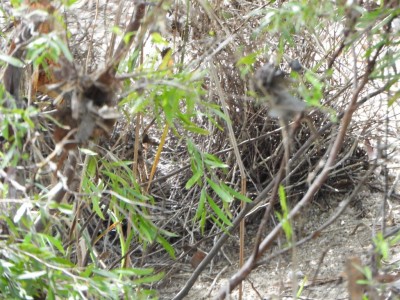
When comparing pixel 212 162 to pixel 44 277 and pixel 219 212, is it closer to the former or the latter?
pixel 219 212

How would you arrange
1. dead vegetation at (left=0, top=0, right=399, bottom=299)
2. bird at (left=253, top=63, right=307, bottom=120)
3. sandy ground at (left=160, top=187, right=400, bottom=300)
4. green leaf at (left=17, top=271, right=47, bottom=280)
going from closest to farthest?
1. bird at (left=253, top=63, right=307, bottom=120)
2. dead vegetation at (left=0, top=0, right=399, bottom=299)
3. green leaf at (left=17, top=271, right=47, bottom=280)
4. sandy ground at (left=160, top=187, right=400, bottom=300)

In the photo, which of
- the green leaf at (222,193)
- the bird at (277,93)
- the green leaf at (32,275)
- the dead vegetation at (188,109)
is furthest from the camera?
the green leaf at (222,193)

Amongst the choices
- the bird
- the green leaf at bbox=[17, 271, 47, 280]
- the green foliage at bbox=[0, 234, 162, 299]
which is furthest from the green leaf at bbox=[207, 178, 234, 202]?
the bird

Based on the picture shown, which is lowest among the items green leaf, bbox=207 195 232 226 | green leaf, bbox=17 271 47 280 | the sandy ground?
the sandy ground

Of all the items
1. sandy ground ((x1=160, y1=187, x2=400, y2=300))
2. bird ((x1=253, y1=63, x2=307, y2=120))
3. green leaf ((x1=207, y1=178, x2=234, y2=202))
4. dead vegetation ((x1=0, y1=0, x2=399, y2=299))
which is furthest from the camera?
sandy ground ((x1=160, y1=187, x2=400, y2=300))

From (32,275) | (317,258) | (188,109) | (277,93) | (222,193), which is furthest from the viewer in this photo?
(317,258)

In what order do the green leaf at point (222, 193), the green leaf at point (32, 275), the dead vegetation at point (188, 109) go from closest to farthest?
the dead vegetation at point (188, 109) → the green leaf at point (32, 275) → the green leaf at point (222, 193)

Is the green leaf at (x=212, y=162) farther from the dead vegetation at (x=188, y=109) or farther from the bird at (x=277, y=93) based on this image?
the bird at (x=277, y=93)

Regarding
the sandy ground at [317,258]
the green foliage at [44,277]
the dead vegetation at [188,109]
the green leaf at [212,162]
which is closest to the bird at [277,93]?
the dead vegetation at [188,109]

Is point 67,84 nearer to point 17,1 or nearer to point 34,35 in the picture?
point 34,35

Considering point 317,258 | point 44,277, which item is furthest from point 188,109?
point 317,258

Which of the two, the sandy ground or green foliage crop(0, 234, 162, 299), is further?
the sandy ground

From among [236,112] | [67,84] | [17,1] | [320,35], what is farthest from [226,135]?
[67,84]

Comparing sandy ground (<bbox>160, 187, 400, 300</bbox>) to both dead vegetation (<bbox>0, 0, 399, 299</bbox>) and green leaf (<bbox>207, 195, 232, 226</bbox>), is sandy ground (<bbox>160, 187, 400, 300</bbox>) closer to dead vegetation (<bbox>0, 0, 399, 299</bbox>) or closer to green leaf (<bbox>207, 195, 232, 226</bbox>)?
dead vegetation (<bbox>0, 0, 399, 299</bbox>)
